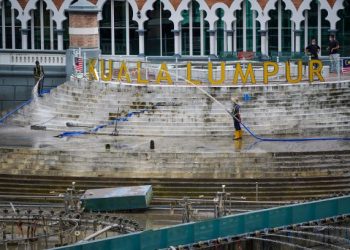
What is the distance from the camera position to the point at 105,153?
4581cm

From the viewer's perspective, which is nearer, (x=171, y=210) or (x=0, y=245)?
(x=0, y=245)

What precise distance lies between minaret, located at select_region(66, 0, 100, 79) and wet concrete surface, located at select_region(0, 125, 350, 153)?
6807 millimetres

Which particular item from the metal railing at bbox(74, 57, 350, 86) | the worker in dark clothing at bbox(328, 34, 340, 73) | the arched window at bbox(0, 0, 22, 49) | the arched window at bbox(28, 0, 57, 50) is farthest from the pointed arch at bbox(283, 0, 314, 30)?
the arched window at bbox(0, 0, 22, 49)

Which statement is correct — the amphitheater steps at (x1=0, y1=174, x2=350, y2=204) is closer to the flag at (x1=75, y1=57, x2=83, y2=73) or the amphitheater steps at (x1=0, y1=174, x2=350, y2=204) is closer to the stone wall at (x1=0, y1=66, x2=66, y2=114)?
the flag at (x1=75, y1=57, x2=83, y2=73)

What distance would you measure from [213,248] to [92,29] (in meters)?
24.8

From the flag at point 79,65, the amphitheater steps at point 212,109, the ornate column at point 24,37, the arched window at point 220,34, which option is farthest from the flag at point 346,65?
the ornate column at point 24,37

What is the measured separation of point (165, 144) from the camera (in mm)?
47188

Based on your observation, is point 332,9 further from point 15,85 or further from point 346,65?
point 15,85

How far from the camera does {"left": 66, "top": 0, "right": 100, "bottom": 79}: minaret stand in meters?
56.1

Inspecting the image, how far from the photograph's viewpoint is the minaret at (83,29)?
184 ft

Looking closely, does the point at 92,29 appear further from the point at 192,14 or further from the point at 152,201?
the point at 152,201

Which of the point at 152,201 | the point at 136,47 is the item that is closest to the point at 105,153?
the point at 152,201

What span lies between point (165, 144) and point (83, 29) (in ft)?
34.4

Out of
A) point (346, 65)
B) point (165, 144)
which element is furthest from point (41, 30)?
point (165, 144)
